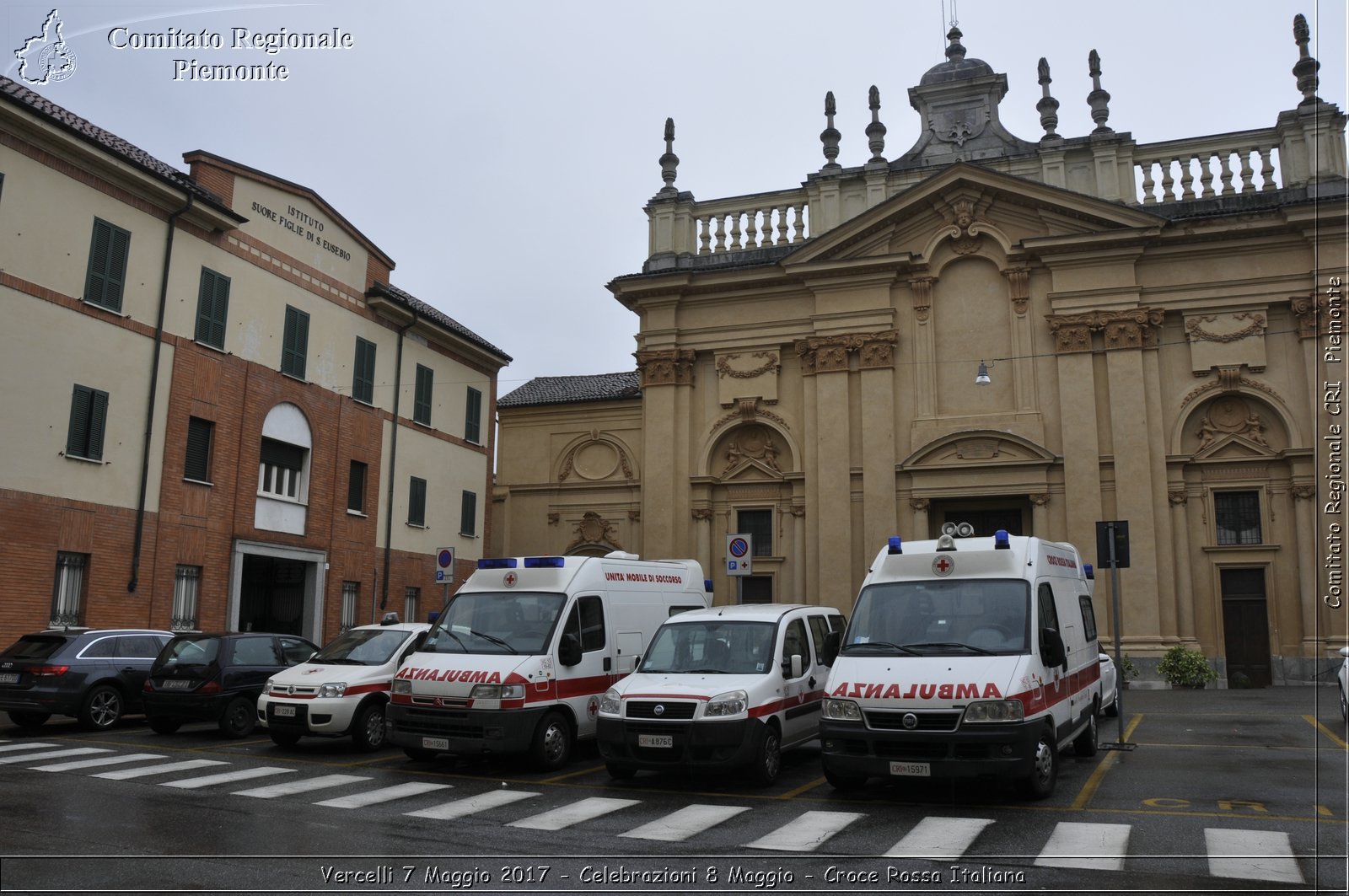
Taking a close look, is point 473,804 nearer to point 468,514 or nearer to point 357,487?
point 357,487

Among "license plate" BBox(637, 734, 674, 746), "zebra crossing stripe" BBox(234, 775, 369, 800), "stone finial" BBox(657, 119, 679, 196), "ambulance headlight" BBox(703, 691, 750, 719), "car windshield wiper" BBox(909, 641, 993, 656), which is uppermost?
"stone finial" BBox(657, 119, 679, 196)

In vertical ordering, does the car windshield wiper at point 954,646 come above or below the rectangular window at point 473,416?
below

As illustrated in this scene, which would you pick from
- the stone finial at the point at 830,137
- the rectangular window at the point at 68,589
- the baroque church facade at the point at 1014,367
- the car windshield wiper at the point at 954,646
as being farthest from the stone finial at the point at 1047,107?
the rectangular window at the point at 68,589

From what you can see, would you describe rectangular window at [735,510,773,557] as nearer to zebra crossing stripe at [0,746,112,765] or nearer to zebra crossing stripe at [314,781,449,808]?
zebra crossing stripe at [0,746,112,765]

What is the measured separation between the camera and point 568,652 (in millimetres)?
11609

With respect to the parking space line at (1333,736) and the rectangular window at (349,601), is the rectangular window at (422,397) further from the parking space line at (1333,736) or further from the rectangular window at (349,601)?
the parking space line at (1333,736)

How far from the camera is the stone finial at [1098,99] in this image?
2594 cm

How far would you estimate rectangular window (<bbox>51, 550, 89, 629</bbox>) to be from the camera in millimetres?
17891

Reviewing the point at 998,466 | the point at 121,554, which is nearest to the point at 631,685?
the point at 121,554

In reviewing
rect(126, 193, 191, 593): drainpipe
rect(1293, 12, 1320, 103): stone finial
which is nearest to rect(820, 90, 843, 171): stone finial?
rect(1293, 12, 1320, 103): stone finial

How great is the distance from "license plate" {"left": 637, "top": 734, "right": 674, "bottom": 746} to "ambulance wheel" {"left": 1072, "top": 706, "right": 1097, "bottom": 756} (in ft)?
16.2

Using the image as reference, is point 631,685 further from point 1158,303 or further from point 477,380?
point 477,380

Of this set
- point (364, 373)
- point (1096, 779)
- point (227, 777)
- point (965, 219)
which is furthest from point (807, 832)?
point (364, 373)

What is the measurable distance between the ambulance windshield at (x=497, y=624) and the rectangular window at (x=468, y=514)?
18140 mm
